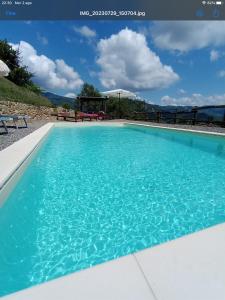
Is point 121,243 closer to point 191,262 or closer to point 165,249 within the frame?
point 165,249

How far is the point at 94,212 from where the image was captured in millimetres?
3072

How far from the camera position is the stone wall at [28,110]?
1719cm

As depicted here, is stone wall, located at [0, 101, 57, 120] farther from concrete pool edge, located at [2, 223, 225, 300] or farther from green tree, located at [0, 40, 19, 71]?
concrete pool edge, located at [2, 223, 225, 300]

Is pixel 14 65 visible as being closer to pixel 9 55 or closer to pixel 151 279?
pixel 9 55

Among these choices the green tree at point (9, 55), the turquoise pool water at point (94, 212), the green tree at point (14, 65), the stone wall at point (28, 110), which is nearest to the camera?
the turquoise pool water at point (94, 212)

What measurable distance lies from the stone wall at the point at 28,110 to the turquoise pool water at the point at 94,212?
13.6m

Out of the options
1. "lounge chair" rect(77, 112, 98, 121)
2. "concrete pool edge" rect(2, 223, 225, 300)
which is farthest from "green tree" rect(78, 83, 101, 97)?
"concrete pool edge" rect(2, 223, 225, 300)

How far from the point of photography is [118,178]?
446cm

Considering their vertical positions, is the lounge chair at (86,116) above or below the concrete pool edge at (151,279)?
above

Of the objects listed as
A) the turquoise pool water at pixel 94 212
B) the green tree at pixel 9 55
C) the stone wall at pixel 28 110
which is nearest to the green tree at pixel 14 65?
the green tree at pixel 9 55

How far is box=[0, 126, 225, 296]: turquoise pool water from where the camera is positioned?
216 cm

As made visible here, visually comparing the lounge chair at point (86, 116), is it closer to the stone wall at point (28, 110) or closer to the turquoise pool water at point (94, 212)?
the stone wall at point (28, 110)

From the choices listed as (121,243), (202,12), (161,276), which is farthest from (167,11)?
(161,276)

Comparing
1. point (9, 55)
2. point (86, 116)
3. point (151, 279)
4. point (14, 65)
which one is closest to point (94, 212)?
point (151, 279)
